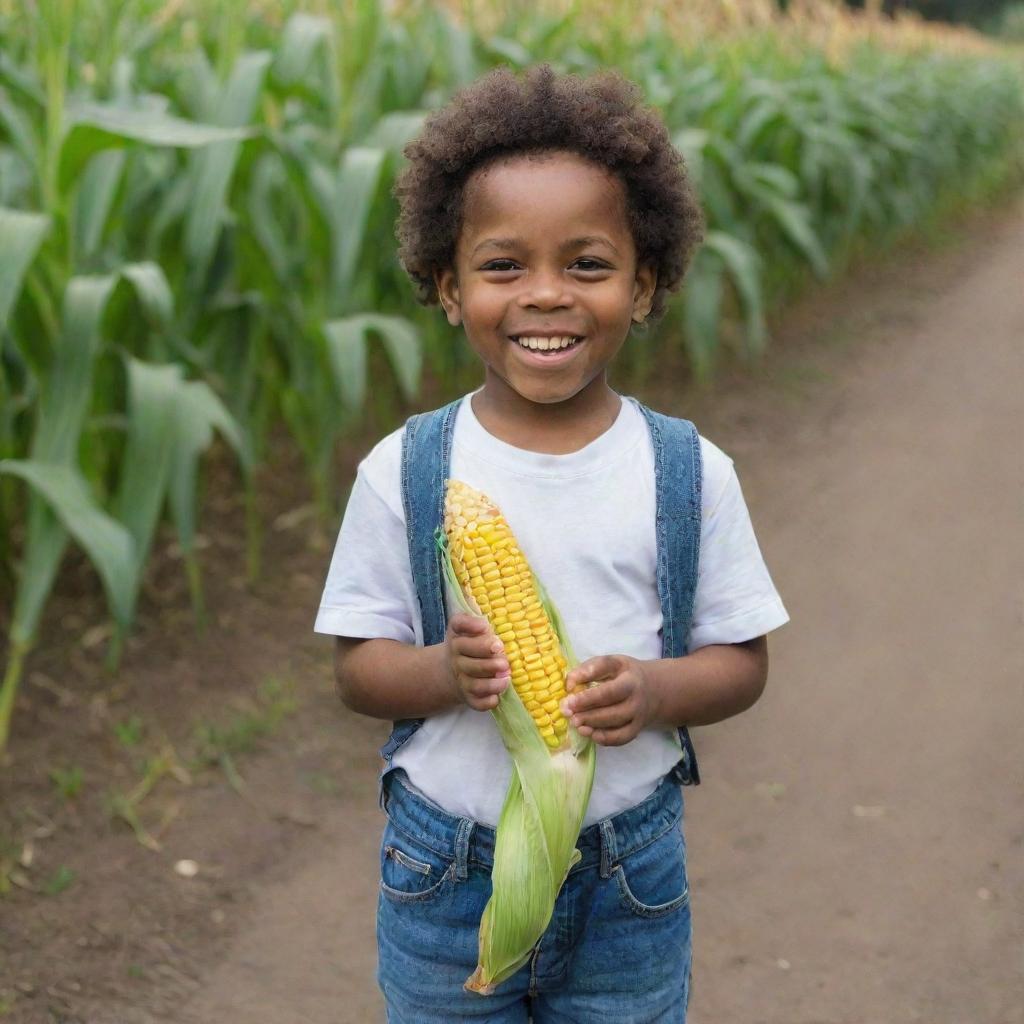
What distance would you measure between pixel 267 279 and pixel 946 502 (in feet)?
8.57

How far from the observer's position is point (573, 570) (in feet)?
4.17

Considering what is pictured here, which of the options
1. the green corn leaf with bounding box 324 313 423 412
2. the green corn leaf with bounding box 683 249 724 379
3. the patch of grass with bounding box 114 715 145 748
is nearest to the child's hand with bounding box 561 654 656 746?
the green corn leaf with bounding box 324 313 423 412

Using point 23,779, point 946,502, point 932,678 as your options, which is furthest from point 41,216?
point 946,502

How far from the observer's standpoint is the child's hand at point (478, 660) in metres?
1.15

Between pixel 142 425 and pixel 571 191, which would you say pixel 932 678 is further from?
pixel 571 191

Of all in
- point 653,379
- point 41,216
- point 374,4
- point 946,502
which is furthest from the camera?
point 653,379

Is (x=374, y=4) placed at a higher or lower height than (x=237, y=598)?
higher

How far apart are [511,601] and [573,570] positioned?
11cm

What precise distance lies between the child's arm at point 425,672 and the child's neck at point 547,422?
0.21 m

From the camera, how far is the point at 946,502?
477 centimetres

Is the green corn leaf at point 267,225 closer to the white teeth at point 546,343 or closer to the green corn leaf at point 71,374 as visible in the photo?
the green corn leaf at point 71,374

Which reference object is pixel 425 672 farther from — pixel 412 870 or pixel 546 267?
pixel 546 267

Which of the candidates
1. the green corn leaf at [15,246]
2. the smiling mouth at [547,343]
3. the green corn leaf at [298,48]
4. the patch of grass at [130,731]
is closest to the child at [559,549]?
the smiling mouth at [547,343]

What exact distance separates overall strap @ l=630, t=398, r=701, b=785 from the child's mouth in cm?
14
